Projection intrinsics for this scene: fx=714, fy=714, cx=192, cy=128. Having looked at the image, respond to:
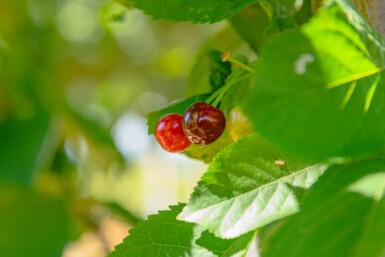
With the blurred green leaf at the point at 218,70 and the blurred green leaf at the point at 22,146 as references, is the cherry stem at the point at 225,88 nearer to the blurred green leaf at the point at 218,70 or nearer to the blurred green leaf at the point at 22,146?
the blurred green leaf at the point at 218,70

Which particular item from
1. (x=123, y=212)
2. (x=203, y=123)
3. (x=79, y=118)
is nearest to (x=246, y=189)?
(x=203, y=123)

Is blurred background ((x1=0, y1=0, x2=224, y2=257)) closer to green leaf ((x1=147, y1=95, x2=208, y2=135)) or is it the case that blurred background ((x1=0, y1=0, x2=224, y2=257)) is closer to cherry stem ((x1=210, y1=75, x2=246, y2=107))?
green leaf ((x1=147, y1=95, x2=208, y2=135))

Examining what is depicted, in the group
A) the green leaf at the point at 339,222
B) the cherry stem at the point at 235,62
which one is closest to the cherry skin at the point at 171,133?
the cherry stem at the point at 235,62

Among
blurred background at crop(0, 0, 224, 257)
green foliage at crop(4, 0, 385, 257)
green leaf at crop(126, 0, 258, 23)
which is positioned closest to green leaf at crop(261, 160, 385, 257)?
green foliage at crop(4, 0, 385, 257)

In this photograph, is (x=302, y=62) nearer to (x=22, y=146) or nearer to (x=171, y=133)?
(x=171, y=133)

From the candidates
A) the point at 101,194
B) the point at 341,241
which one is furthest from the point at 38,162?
the point at 341,241

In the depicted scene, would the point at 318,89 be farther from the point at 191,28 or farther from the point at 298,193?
the point at 191,28
